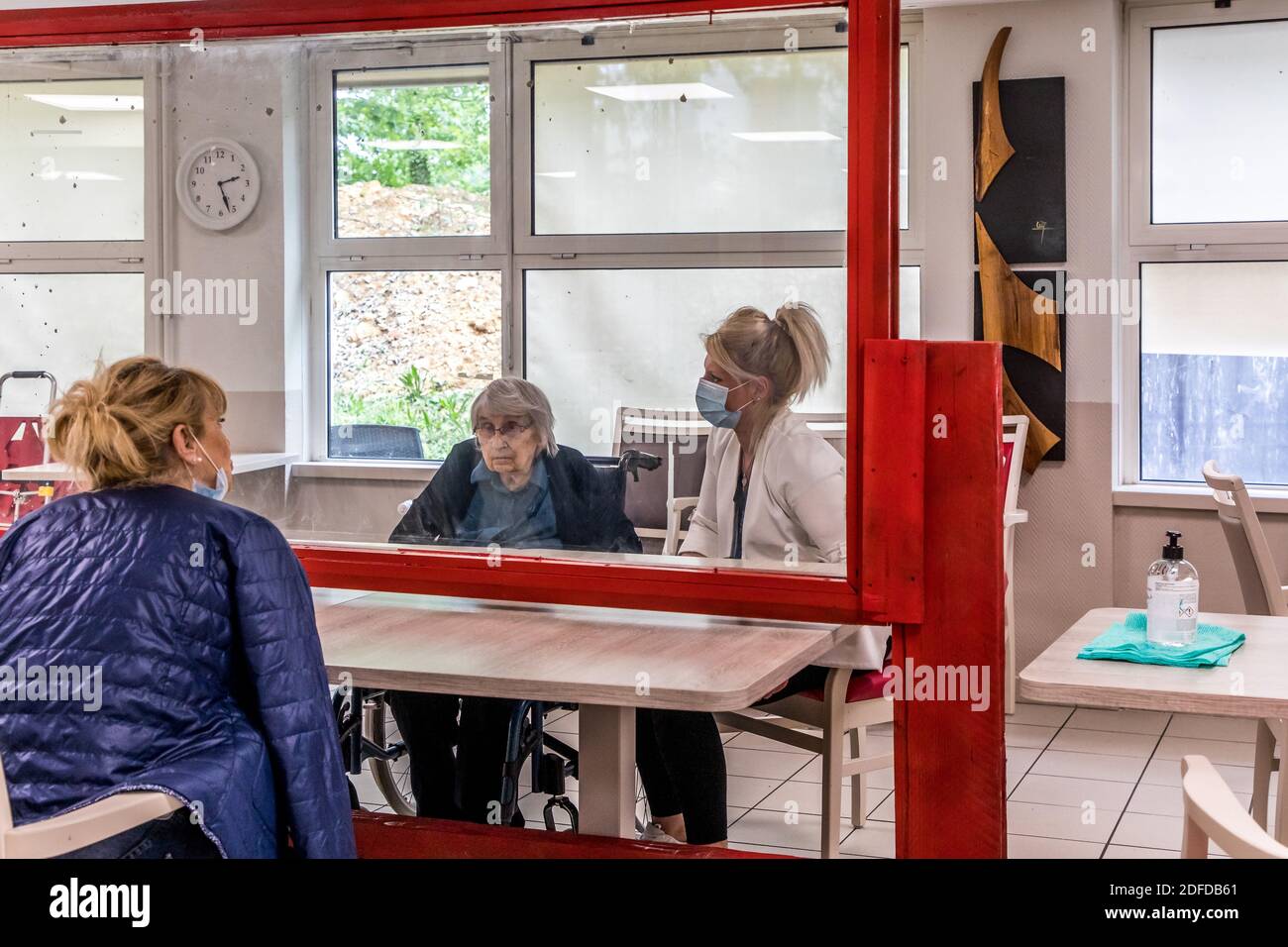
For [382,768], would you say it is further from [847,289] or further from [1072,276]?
[1072,276]

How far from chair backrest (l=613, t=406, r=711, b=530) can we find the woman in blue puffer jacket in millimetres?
648

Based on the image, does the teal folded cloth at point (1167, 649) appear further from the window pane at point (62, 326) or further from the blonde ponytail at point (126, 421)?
the window pane at point (62, 326)

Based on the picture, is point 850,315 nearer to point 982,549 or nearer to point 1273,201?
point 982,549

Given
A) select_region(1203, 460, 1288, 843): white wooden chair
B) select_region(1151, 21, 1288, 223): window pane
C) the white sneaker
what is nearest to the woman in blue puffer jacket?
the white sneaker

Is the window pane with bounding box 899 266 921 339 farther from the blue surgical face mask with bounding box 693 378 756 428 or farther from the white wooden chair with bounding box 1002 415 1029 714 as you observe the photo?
the blue surgical face mask with bounding box 693 378 756 428

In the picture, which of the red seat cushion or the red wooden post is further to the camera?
the red seat cushion

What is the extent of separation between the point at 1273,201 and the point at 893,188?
11.3 feet

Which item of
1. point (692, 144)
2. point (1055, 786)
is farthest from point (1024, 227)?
point (692, 144)

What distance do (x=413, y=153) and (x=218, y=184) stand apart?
1.29 feet

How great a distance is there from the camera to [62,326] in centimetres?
263

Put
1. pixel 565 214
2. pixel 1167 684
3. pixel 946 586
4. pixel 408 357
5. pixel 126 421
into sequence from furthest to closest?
pixel 408 357 → pixel 565 214 → pixel 1167 684 → pixel 946 586 → pixel 126 421

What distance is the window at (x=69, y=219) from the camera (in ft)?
8.41

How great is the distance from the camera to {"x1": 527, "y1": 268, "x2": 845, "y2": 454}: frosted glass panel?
87.4 inches

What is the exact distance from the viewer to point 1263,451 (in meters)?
4.93
